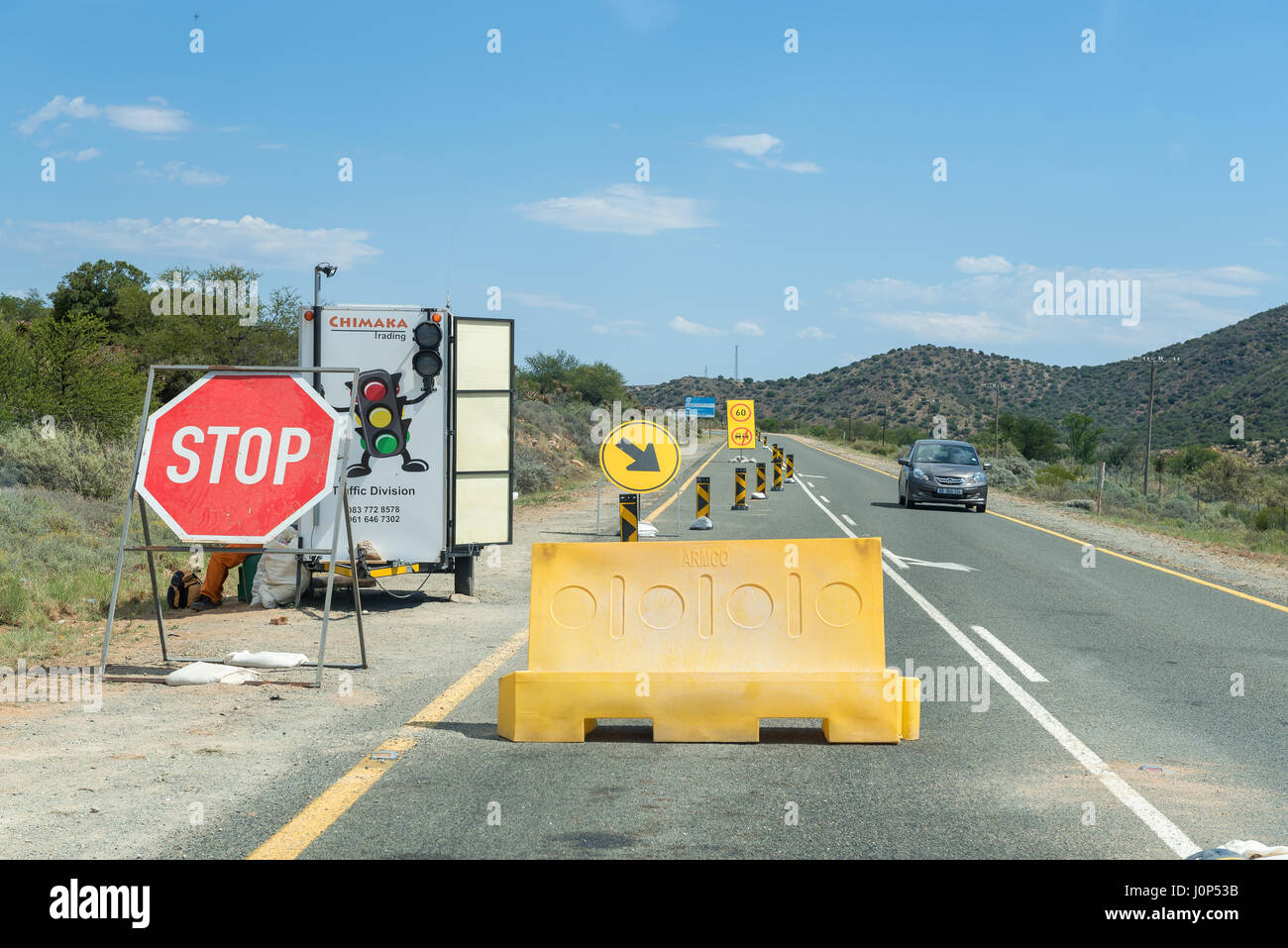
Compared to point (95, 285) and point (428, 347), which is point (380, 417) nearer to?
point (428, 347)

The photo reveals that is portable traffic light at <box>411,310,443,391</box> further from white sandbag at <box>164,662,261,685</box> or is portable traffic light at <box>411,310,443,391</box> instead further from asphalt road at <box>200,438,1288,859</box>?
white sandbag at <box>164,662,261,685</box>

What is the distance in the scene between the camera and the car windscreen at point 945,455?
2820cm

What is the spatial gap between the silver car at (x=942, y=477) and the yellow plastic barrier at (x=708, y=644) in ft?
68.7

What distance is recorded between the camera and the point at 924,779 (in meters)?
5.74

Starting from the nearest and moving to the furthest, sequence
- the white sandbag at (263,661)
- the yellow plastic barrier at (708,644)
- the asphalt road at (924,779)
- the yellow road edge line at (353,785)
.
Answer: the yellow road edge line at (353,785) < the asphalt road at (924,779) < the yellow plastic barrier at (708,644) < the white sandbag at (263,661)

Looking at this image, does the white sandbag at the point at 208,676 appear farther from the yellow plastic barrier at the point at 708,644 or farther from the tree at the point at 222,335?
the tree at the point at 222,335

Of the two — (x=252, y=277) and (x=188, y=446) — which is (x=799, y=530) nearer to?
(x=188, y=446)

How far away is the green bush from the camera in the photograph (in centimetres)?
1952

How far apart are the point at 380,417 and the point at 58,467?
446 inches

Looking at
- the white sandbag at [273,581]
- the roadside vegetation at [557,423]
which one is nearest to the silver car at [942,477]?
the roadside vegetation at [557,423]

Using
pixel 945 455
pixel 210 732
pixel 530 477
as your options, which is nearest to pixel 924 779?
pixel 210 732

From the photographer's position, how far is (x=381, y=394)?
1134 centimetres
